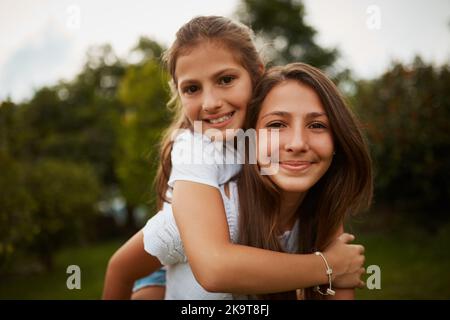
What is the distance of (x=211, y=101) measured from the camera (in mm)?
2217

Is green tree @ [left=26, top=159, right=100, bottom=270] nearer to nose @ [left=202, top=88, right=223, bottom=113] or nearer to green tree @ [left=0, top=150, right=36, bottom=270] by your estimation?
green tree @ [left=0, top=150, right=36, bottom=270]

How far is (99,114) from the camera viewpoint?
20484 mm

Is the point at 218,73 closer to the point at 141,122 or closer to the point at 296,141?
the point at 296,141

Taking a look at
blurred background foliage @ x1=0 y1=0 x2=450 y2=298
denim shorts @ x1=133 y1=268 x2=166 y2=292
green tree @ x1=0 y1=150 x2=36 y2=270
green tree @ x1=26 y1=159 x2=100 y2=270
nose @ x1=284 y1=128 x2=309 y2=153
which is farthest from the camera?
green tree @ x1=26 y1=159 x2=100 y2=270

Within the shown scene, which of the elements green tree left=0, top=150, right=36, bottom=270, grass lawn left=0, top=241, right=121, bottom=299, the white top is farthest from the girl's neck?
grass lawn left=0, top=241, right=121, bottom=299

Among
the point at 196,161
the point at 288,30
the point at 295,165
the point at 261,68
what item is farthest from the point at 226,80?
the point at 288,30

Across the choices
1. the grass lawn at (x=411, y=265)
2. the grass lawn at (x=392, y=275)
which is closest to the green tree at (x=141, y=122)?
the grass lawn at (x=392, y=275)

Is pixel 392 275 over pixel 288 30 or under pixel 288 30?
under

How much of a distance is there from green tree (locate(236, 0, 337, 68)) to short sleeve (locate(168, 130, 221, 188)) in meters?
21.9

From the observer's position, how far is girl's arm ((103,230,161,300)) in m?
2.52

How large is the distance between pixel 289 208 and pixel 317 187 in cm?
24

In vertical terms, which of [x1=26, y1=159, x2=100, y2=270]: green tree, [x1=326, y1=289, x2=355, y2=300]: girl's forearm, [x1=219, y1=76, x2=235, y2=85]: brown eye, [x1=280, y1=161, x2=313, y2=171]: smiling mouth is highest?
[x1=26, y1=159, x2=100, y2=270]: green tree
